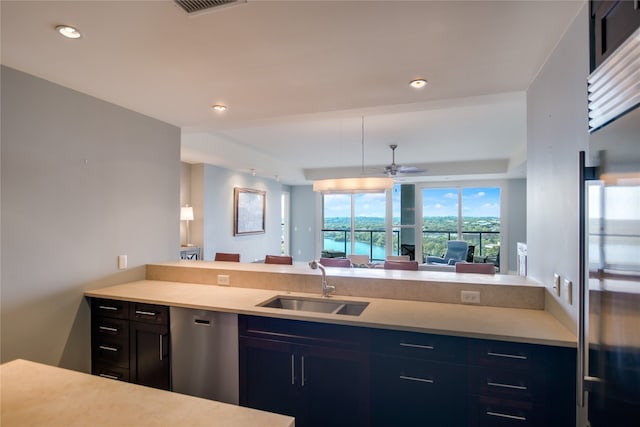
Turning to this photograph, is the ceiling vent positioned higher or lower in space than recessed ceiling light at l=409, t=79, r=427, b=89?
higher

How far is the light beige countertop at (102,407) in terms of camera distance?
3.12 feet

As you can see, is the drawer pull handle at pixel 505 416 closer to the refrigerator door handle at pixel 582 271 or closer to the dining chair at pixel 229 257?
the refrigerator door handle at pixel 582 271

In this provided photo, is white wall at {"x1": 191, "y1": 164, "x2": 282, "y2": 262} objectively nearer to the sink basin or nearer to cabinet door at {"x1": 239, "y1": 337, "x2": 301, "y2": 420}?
the sink basin

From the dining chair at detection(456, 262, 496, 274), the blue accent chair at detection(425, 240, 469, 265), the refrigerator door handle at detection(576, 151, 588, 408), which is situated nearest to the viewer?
the refrigerator door handle at detection(576, 151, 588, 408)

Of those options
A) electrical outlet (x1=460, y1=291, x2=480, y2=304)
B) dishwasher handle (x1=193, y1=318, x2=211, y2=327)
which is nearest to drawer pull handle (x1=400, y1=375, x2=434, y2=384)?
electrical outlet (x1=460, y1=291, x2=480, y2=304)

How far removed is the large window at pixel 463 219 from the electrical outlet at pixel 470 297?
20.2 ft

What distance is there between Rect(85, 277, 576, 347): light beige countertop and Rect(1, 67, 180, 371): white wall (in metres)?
0.29

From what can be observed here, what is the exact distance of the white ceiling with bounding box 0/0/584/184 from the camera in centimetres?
150

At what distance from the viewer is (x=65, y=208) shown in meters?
2.34

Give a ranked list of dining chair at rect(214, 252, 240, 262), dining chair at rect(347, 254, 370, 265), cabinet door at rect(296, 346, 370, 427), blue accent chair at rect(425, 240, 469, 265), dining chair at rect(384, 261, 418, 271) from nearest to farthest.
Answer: cabinet door at rect(296, 346, 370, 427) < dining chair at rect(384, 261, 418, 271) < dining chair at rect(214, 252, 240, 262) < dining chair at rect(347, 254, 370, 265) < blue accent chair at rect(425, 240, 469, 265)

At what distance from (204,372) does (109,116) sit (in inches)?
85.5

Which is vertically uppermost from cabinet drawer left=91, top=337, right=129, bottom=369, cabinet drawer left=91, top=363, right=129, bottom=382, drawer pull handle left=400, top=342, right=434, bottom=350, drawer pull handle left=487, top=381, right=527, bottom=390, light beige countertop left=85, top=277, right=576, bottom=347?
light beige countertop left=85, top=277, right=576, bottom=347

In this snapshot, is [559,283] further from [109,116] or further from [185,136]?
[185,136]

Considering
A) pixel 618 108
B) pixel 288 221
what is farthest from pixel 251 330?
pixel 288 221
